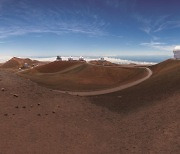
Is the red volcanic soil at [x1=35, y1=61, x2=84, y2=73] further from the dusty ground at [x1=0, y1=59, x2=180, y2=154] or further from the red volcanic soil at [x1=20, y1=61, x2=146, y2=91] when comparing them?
the dusty ground at [x1=0, y1=59, x2=180, y2=154]

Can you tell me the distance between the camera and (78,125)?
64.7 feet

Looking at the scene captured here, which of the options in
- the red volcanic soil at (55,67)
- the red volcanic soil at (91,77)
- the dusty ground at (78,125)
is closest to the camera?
the dusty ground at (78,125)

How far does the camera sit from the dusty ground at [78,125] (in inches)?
608

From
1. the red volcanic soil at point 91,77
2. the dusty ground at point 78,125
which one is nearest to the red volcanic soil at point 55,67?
the red volcanic soil at point 91,77

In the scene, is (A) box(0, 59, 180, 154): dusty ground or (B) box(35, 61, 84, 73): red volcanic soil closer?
(A) box(0, 59, 180, 154): dusty ground

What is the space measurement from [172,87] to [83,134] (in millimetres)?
17444

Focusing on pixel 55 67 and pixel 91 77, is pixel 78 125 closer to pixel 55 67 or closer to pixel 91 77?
pixel 91 77

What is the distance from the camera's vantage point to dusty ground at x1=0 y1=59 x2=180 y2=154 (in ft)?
50.6

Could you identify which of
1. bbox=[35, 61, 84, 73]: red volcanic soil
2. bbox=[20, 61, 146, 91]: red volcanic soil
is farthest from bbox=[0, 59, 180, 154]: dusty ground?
bbox=[35, 61, 84, 73]: red volcanic soil

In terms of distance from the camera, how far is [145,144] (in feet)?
56.5

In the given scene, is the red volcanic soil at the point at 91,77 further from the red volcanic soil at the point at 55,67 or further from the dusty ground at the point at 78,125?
the dusty ground at the point at 78,125

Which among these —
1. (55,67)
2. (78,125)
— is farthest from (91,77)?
(78,125)

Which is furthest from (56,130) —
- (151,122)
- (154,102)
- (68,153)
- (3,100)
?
(154,102)

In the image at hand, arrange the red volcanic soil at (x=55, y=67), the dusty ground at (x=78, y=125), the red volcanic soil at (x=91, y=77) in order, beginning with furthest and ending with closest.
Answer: the red volcanic soil at (x=55, y=67), the red volcanic soil at (x=91, y=77), the dusty ground at (x=78, y=125)
